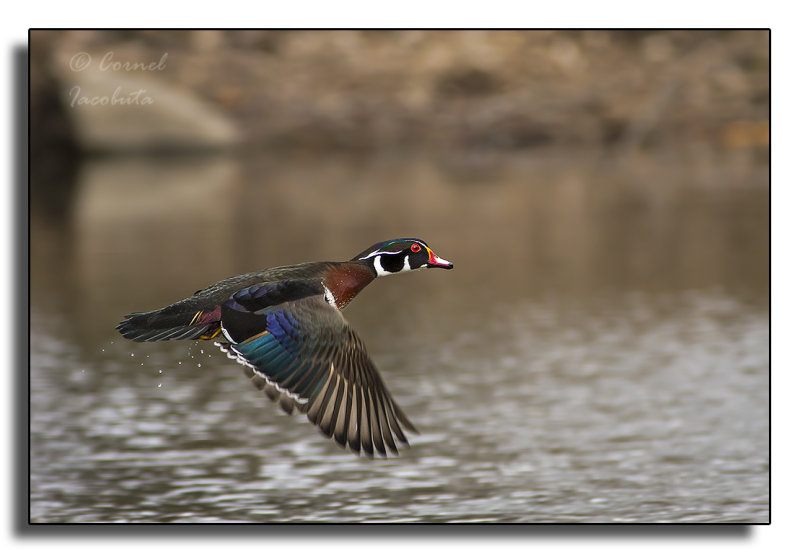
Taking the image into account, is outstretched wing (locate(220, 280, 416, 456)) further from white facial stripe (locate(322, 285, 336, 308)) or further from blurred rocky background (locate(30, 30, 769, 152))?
blurred rocky background (locate(30, 30, 769, 152))

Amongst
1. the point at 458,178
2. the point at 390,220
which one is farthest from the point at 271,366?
the point at 458,178

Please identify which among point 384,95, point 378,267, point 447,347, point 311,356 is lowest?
point 311,356

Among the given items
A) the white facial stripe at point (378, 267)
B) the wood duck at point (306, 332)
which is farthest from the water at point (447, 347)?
the white facial stripe at point (378, 267)

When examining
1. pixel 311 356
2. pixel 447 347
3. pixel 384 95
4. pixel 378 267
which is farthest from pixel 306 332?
pixel 384 95

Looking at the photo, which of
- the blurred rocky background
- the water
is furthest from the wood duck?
the blurred rocky background

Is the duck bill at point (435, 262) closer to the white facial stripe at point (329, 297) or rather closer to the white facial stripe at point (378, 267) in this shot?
the white facial stripe at point (378, 267)

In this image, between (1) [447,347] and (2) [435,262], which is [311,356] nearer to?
(2) [435,262]
